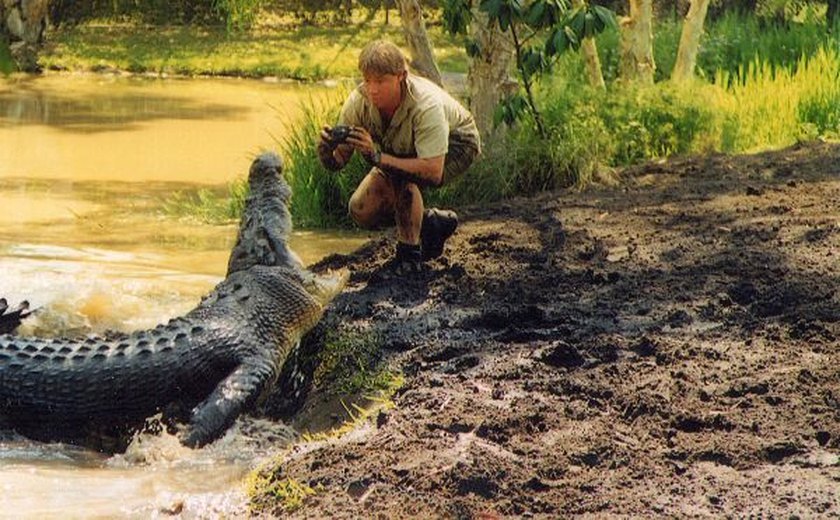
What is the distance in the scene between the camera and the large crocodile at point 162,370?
5289 millimetres

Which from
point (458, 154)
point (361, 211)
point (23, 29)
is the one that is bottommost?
point (23, 29)

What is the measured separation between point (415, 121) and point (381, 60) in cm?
39

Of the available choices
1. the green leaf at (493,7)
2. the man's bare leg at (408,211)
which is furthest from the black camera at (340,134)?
the green leaf at (493,7)

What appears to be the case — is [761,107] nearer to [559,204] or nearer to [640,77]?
[640,77]

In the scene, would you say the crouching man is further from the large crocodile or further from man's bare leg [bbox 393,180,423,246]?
the large crocodile

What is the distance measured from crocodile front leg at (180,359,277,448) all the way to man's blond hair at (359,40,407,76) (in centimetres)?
142

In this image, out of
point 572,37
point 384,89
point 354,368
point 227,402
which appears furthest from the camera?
point 572,37

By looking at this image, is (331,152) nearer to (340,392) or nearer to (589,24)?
(340,392)

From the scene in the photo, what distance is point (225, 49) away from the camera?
2105 centimetres

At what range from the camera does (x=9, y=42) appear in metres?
19.0

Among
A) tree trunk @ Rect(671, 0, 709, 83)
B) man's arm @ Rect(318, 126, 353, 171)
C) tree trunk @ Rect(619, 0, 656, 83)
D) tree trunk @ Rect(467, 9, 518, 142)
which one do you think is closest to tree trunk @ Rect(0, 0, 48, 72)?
tree trunk @ Rect(619, 0, 656, 83)

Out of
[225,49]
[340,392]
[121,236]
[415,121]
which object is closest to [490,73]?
[121,236]

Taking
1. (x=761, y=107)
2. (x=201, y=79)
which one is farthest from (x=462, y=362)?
(x=201, y=79)

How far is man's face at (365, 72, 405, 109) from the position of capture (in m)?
6.18
